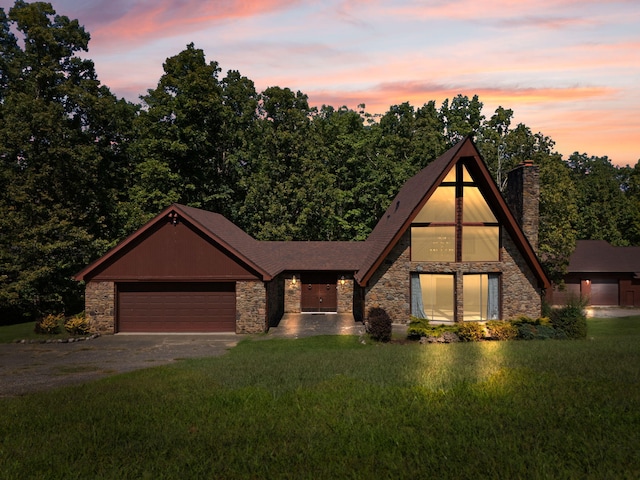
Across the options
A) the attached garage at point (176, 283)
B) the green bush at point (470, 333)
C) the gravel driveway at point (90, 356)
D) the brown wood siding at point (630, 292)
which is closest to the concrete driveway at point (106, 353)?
the gravel driveway at point (90, 356)

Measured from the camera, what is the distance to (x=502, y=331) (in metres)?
21.1

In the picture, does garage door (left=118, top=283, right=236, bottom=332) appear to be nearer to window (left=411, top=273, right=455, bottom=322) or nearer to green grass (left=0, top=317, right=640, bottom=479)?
window (left=411, top=273, right=455, bottom=322)

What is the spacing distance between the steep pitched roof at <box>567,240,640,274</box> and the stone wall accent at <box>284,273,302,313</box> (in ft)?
Result: 76.9

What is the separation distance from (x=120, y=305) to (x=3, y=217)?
10.8m

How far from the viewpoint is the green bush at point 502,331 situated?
2108 centimetres

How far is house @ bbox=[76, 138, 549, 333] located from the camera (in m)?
23.9

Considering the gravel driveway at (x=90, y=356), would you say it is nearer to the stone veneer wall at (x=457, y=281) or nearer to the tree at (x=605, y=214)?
the stone veneer wall at (x=457, y=281)

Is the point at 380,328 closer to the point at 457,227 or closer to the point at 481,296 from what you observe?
the point at 481,296

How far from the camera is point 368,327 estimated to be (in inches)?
849

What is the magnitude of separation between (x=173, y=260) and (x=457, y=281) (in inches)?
567

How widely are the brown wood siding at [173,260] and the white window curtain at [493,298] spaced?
12.2 meters

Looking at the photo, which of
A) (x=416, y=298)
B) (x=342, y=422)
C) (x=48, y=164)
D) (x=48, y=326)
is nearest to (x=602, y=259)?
(x=416, y=298)

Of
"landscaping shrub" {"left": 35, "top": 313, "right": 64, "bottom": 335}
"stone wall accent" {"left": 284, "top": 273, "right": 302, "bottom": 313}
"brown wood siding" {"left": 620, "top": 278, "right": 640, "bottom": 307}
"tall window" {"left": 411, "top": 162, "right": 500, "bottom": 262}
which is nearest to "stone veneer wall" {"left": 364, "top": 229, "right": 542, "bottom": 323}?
"tall window" {"left": 411, "top": 162, "right": 500, "bottom": 262}

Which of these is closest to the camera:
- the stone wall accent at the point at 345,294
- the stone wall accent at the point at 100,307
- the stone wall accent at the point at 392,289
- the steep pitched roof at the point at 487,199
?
the steep pitched roof at the point at 487,199
